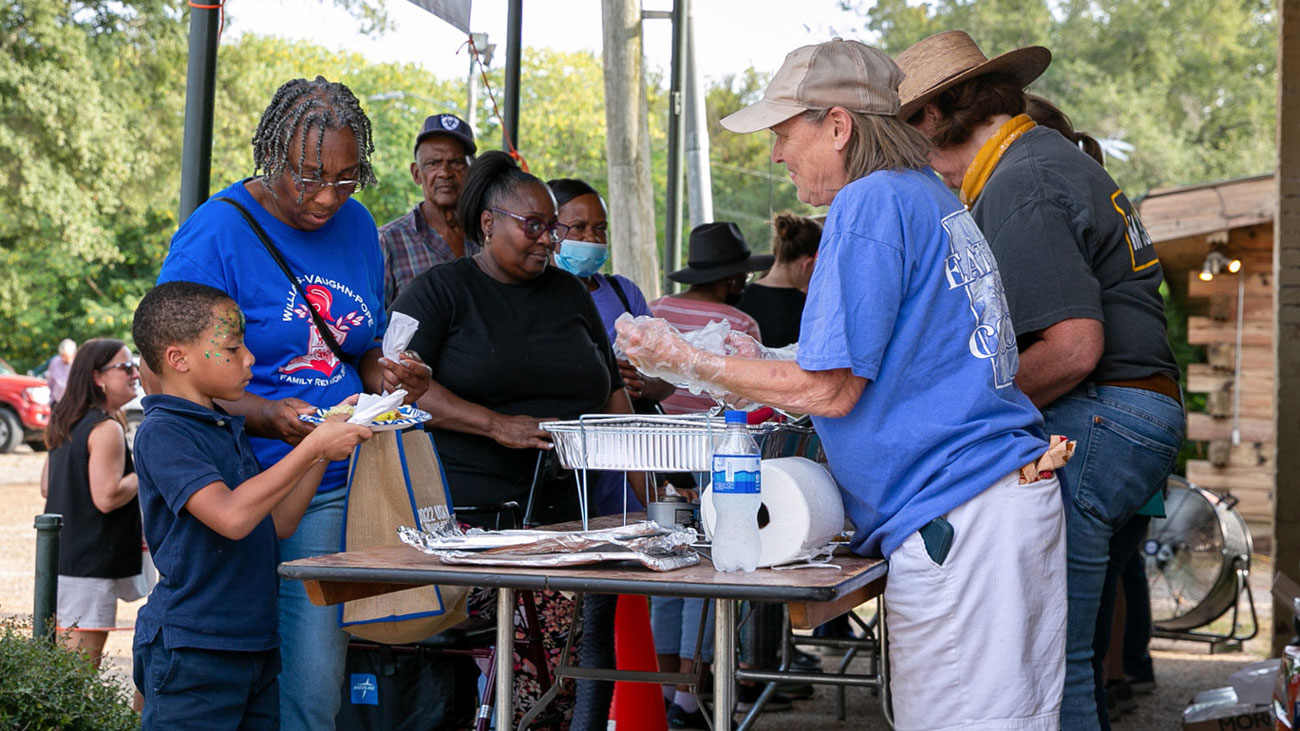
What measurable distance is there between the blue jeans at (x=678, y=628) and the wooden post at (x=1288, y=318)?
2.98 meters

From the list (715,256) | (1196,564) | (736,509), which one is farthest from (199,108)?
(1196,564)

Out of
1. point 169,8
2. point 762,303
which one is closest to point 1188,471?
point 762,303

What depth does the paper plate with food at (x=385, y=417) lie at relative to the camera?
2.59 m

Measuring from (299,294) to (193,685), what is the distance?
86 centimetres

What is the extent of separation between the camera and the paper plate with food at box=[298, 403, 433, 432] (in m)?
2.59

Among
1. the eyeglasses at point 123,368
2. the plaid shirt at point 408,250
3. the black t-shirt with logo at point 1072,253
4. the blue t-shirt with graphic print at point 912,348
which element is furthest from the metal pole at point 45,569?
the black t-shirt with logo at point 1072,253

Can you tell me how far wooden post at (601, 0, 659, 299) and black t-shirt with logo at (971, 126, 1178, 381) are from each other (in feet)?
18.2

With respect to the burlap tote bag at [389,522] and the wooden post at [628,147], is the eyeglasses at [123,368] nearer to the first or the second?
the burlap tote bag at [389,522]

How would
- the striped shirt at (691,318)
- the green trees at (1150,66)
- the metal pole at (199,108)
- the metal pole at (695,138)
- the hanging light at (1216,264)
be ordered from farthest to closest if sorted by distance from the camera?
the green trees at (1150,66)
the hanging light at (1216,264)
the metal pole at (695,138)
the striped shirt at (691,318)
the metal pole at (199,108)

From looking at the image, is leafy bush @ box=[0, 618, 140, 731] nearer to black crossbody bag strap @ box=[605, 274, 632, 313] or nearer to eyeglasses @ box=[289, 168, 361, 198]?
eyeglasses @ box=[289, 168, 361, 198]

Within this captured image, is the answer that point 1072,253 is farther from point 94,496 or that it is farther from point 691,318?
point 94,496

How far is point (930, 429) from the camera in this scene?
2.32 meters

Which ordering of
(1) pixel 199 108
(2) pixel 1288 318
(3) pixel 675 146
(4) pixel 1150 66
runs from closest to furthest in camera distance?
(1) pixel 199 108 → (2) pixel 1288 318 → (3) pixel 675 146 → (4) pixel 1150 66

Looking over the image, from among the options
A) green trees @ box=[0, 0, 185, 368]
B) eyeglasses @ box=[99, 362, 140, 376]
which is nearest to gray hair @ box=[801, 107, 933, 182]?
eyeglasses @ box=[99, 362, 140, 376]
